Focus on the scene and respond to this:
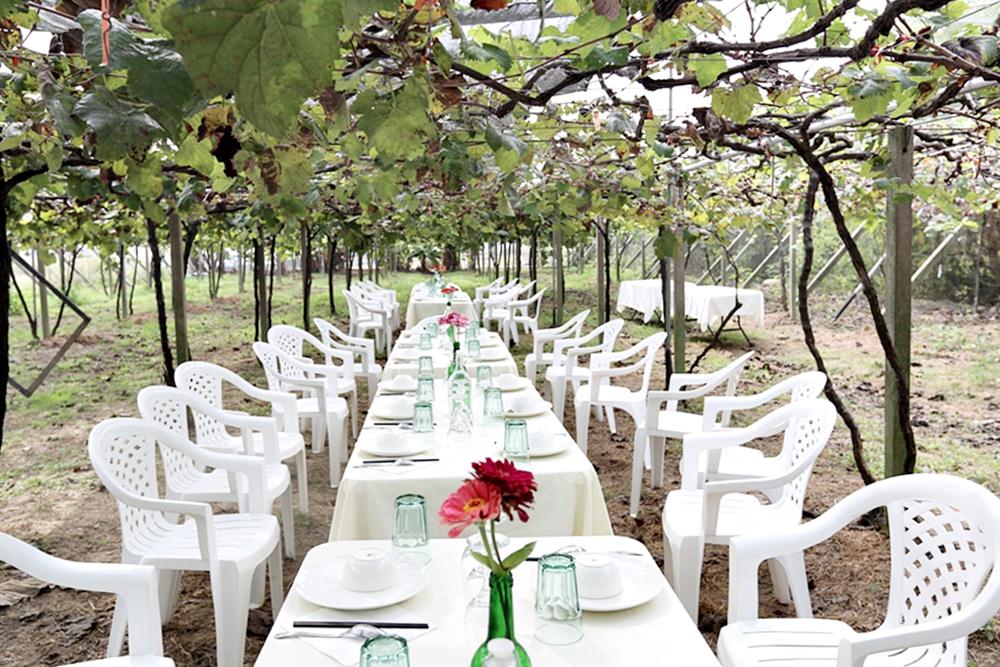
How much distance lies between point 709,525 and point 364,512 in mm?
1228

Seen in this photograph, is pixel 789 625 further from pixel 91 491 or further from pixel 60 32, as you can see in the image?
pixel 91 491

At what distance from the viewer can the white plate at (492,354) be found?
552 centimetres

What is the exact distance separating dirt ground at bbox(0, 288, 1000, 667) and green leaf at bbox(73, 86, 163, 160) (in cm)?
231

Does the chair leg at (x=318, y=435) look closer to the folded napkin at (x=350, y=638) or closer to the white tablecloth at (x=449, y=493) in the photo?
the white tablecloth at (x=449, y=493)

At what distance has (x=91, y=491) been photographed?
5051 millimetres

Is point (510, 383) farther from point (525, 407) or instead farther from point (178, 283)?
point (178, 283)

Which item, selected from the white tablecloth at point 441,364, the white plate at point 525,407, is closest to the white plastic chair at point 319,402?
the white tablecloth at point 441,364

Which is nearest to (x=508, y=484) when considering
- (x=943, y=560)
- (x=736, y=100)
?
(x=943, y=560)

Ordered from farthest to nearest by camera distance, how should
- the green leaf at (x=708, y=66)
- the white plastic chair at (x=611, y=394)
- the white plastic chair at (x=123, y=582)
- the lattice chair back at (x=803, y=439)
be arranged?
the white plastic chair at (x=611, y=394)
the lattice chair back at (x=803, y=439)
the green leaf at (x=708, y=66)
the white plastic chair at (x=123, y=582)

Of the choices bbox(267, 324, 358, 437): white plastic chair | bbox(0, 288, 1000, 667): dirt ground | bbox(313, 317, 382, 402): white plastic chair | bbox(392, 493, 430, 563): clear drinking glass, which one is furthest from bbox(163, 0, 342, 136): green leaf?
bbox(313, 317, 382, 402): white plastic chair

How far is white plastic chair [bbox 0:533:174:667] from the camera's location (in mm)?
1993

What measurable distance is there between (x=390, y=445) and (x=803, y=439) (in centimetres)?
163

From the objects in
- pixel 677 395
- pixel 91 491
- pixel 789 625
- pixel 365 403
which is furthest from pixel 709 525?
pixel 365 403

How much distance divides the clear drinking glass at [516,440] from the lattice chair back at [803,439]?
935 mm
